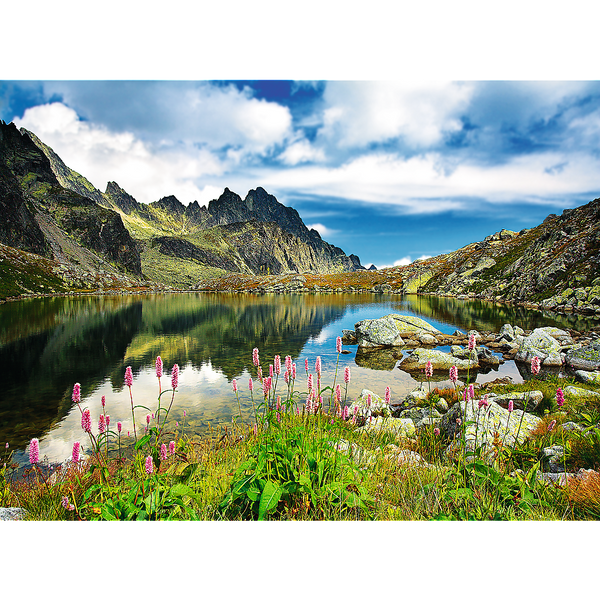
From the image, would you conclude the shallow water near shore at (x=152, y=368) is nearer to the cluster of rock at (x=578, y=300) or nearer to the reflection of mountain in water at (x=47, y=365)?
the reflection of mountain in water at (x=47, y=365)

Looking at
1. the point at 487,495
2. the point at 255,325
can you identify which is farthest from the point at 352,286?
the point at 487,495

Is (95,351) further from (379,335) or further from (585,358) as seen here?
(585,358)

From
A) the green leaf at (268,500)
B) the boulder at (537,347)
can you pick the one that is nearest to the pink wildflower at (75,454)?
the green leaf at (268,500)

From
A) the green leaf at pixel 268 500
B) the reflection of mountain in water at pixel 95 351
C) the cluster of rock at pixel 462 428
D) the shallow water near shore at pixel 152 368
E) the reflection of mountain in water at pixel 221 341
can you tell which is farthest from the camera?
the reflection of mountain in water at pixel 221 341

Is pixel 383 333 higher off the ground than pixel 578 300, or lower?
lower

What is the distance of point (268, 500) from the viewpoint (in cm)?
320

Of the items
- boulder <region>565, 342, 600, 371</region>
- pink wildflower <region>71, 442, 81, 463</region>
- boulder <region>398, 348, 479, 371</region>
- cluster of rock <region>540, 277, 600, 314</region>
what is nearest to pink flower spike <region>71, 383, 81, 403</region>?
pink wildflower <region>71, 442, 81, 463</region>

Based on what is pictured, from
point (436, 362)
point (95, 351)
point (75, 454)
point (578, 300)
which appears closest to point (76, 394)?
point (75, 454)

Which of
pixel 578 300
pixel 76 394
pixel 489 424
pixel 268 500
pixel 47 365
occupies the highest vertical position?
pixel 578 300

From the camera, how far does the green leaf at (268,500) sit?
123 inches

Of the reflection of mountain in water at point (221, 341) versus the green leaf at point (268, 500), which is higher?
the green leaf at point (268, 500)
